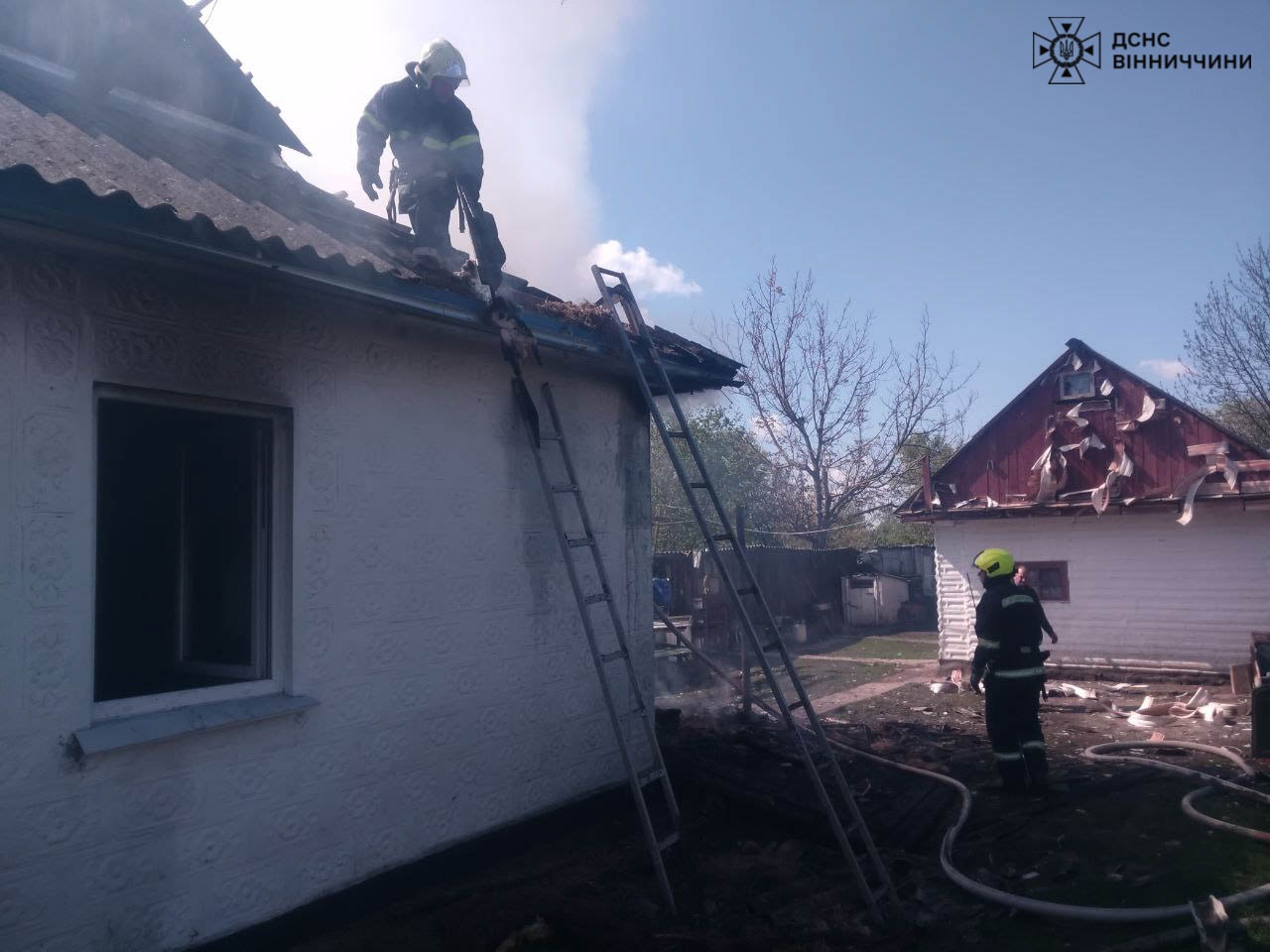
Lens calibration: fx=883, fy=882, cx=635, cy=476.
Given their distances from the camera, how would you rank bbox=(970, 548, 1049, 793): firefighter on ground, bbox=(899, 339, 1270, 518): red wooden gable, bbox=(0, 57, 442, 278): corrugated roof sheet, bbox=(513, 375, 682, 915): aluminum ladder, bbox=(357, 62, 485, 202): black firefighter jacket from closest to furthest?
bbox=(0, 57, 442, 278): corrugated roof sheet → bbox=(513, 375, 682, 915): aluminum ladder → bbox=(357, 62, 485, 202): black firefighter jacket → bbox=(970, 548, 1049, 793): firefighter on ground → bbox=(899, 339, 1270, 518): red wooden gable

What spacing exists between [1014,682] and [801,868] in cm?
284

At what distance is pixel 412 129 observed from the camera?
643 cm

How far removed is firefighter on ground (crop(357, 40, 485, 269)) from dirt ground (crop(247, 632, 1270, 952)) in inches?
161

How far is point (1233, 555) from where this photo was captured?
1308 centimetres

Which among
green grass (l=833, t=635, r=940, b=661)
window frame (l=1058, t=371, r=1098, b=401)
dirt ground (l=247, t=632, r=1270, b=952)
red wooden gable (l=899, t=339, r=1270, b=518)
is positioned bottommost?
green grass (l=833, t=635, r=940, b=661)

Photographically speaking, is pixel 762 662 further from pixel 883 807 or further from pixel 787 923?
pixel 883 807

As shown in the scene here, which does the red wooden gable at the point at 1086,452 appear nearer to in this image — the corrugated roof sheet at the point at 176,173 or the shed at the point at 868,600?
the shed at the point at 868,600

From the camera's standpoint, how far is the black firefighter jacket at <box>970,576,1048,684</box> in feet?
23.7

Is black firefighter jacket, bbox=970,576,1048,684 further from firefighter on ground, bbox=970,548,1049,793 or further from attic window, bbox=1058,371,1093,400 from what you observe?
attic window, bbox=1058,371,1093,400

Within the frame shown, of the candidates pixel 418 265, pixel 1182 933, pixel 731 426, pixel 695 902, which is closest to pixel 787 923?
pixel 695 902

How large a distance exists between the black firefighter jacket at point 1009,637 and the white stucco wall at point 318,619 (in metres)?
2.98

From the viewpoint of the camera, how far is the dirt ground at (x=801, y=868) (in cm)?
422

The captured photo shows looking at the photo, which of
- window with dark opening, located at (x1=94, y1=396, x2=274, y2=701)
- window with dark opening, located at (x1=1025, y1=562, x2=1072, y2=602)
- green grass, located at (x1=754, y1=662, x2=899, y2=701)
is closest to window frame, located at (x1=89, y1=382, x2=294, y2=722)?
window with dark opening, located at (x1=94, y1=396, x2=274, y2=701)

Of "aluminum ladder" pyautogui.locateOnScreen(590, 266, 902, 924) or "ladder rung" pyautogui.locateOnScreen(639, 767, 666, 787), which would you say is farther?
"ladder rung" pyautogui.locateOnScreen(639, 767, 666, 787)
